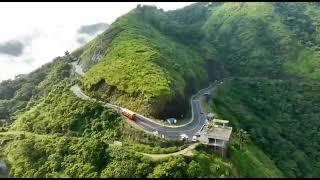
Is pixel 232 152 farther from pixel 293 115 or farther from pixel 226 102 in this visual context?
pixel 293 115

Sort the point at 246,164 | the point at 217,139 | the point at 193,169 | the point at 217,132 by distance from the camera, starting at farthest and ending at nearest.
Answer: the point at 217,132
the point at 246,164
the point at 217,139
the point at 193,169

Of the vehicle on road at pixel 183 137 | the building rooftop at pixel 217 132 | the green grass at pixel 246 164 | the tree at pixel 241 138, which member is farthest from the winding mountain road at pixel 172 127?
the green grass at pixel 246 164

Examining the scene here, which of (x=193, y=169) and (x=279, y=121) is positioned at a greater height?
(x=193, y=169)

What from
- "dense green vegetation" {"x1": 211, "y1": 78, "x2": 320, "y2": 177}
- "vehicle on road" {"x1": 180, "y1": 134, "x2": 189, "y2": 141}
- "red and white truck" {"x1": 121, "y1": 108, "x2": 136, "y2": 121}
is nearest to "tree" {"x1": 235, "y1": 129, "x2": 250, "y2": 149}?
"vehicle on road" {"x1": 180, "y1": 134, "x2": 189, "y2": 141}

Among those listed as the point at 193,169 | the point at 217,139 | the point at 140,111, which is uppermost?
the point at 140,111

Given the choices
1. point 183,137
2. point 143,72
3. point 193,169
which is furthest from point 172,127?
point 143,72

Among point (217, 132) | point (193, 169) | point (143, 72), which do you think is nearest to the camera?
point (193, 169)

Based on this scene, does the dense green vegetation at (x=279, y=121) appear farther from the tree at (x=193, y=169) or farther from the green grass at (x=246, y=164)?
the tree at (x=193, y=169)

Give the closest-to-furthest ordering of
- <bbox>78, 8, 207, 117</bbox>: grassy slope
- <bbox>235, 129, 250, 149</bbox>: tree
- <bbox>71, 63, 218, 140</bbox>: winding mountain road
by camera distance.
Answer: <bbox>71, 63, 218, 140</bbox>: winding mountain road → <bbox>235, 129, 250, 149</bbox>: tree → <bbox>78, 8, 207, 117</bbox>: grassy slope

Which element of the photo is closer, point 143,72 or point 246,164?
point 246,164

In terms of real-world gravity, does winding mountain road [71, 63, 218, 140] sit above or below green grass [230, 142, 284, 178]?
above

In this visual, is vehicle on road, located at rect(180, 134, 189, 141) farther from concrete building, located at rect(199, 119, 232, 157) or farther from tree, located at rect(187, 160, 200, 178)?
tree, located at rect(187, 160, 200, 178)

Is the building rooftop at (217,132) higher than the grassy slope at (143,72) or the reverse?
the reverse

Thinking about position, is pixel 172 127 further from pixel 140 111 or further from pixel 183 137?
pixel 140 111
